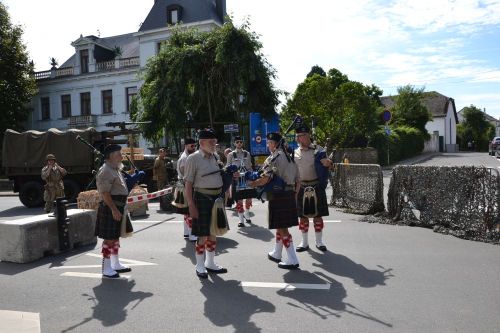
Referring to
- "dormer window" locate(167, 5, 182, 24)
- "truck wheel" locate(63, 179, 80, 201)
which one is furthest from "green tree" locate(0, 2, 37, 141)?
"truck wheel" locate(63, 179, 80, 201)

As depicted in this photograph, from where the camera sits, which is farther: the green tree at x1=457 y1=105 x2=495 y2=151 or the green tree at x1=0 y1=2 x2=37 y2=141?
the green tree at x1=457 y1=105 x2=495 y2=151

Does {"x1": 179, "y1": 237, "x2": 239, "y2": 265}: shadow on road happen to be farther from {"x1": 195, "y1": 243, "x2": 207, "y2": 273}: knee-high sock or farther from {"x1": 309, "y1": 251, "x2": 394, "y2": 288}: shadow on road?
{"x1": 309, "y1": 251, "x2": 394, "y2": 288}: shadow on road

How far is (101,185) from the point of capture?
595 centimetres

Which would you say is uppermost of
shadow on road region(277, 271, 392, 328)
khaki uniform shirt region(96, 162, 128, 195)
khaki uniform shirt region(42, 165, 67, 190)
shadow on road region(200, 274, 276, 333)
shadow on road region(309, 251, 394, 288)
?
khaki uniform shirt region(96, 162, 128, 195)

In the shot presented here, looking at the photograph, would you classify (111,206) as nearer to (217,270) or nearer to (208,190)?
(208,190)

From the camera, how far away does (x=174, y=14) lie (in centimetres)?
3491

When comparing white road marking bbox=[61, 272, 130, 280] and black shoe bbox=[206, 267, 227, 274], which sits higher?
black shoe bbox=[206, 267, 227, 274]

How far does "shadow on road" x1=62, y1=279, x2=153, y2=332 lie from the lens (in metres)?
4.62

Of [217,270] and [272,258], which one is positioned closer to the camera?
[217,270]

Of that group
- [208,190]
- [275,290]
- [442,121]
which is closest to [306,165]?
[208,190]

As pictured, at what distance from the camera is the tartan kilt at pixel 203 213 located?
585 centimetres

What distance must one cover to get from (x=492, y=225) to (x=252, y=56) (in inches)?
610

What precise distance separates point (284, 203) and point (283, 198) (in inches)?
2.8

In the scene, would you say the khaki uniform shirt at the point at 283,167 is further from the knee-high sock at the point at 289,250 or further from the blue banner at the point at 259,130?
the blue banner at the point at 259,130
